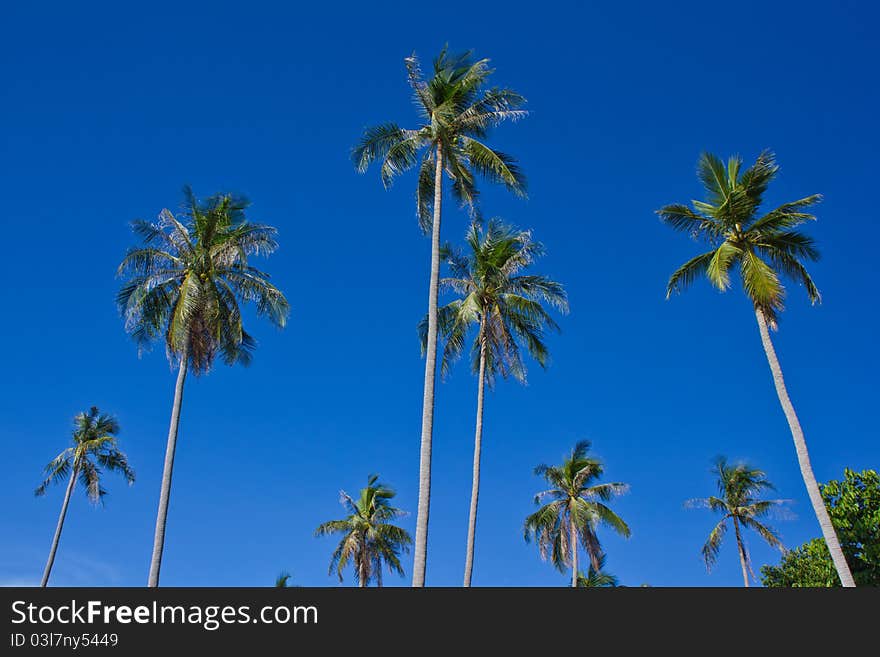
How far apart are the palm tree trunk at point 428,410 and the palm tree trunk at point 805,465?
1054 cm

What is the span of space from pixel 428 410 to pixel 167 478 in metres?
8.63

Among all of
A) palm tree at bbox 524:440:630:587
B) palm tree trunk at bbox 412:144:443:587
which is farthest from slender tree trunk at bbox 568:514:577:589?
palm tree trunk at bbox 412:144:443:587

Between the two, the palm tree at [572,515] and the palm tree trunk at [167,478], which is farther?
the palm tree at [572,515]

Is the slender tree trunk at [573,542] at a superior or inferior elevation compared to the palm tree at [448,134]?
inferior

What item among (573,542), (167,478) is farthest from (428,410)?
(573,542)

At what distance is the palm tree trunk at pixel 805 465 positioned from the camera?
61.5 feet

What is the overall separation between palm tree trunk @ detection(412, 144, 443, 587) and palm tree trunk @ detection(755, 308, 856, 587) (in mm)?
10540

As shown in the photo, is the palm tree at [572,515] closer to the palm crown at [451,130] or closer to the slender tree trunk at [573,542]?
the slender tree trunk at [573,542]

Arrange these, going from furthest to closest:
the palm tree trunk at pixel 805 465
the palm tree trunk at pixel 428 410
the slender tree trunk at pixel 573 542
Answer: the slender tree trunk at pixel 573 542 < the palm tree trunk at pixel 805 465 < the palm tree trunk at pixel 428 410

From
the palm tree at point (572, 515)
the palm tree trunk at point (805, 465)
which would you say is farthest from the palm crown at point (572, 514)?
the palm tree trunk at point (805, 465)

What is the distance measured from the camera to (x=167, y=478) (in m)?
20.9

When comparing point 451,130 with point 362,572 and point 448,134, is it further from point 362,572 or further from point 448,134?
point 362,572
